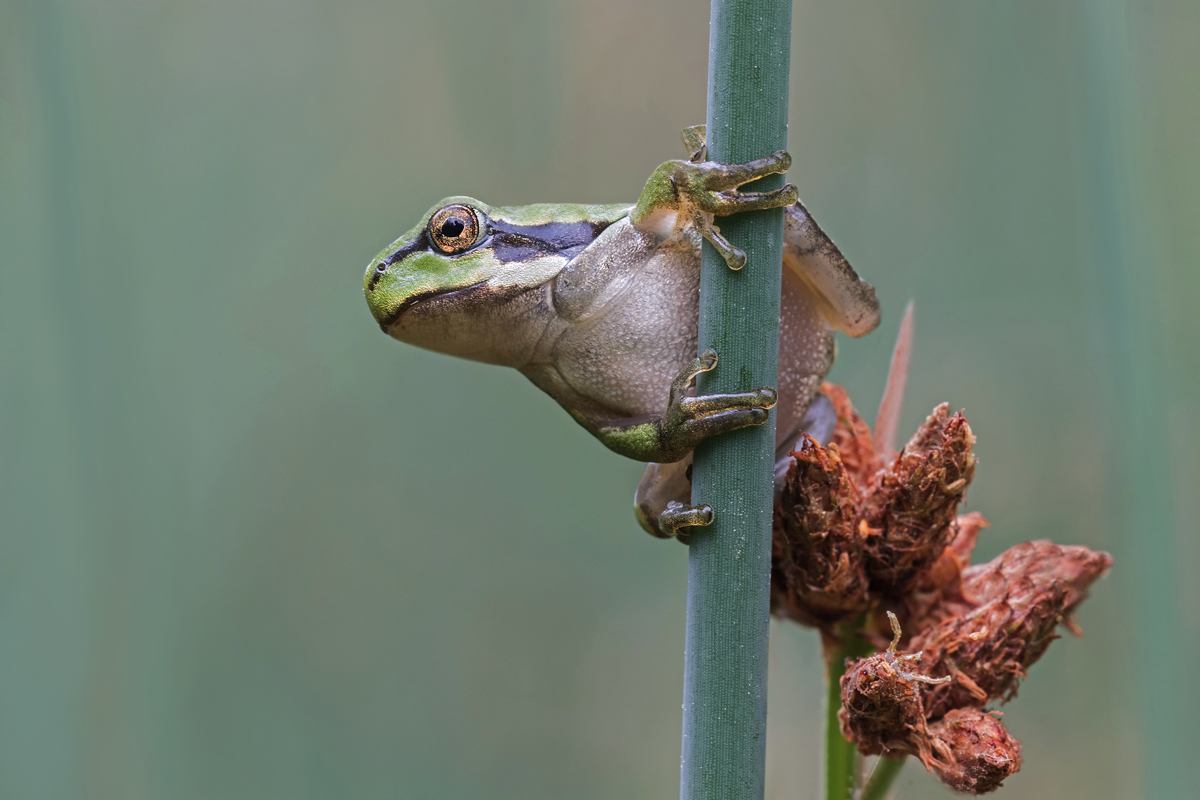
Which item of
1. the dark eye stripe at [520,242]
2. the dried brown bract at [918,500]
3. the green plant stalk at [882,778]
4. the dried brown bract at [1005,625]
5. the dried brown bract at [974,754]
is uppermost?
the dark eye stripe at [520,242]

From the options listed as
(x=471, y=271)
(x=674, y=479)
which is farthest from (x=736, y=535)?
(x=471, y=271)

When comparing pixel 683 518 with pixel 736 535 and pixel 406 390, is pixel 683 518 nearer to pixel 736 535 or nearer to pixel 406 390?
pixel 736 535

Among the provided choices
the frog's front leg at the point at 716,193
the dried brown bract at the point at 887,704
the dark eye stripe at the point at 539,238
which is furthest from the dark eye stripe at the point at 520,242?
the dried brown bract at the point at 887,704

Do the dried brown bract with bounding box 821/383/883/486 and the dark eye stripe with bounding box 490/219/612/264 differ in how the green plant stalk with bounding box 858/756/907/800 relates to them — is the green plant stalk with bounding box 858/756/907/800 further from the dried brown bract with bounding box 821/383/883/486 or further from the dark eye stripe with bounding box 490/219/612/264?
the dark eye stripe with bounding box 490/219/612/264

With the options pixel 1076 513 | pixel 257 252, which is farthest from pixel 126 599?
pixel 1076 513

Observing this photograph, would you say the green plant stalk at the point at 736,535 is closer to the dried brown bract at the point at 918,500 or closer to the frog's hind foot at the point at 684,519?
the frog's hind foot at the point at 684,519
